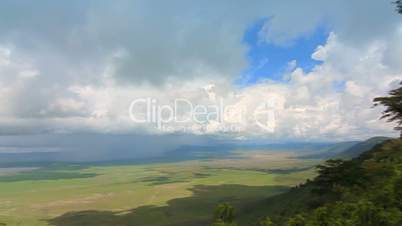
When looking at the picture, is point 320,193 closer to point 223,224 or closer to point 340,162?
point 340,162

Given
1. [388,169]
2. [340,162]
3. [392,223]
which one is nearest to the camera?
[392,223]

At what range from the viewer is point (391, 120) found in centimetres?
4144

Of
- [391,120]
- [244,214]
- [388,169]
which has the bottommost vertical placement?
[244,214]

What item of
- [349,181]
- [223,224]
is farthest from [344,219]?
[349,181]

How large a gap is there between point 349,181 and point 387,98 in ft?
57.0

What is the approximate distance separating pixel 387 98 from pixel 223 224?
26686 mm

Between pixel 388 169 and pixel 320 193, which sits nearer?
pixel 388 169

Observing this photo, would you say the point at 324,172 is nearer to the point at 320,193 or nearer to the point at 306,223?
the point at 320,193

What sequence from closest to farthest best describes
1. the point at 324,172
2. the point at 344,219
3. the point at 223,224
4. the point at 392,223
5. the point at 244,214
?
the point at 223,224
the point at 392,223
the point at 344,219
the point at 324,172
the point at 244,214

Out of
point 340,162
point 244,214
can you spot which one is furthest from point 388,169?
point 244,214

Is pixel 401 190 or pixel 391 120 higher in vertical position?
pixel 391 120

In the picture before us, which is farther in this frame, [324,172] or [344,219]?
[324,172]

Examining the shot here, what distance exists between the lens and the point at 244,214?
19575cm

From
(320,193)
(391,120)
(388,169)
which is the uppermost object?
(391,120)
